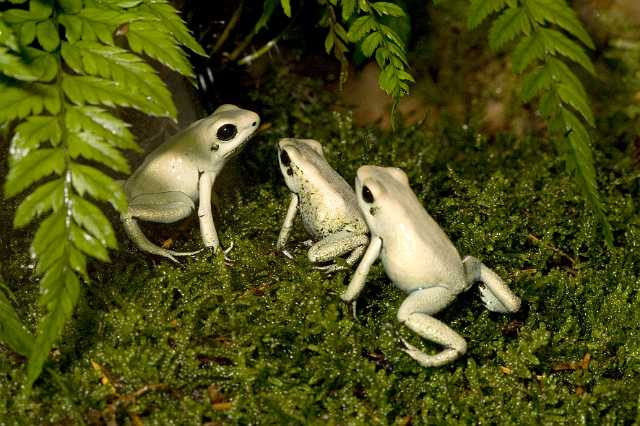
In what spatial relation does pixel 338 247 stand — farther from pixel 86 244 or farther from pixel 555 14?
pixel 555 14

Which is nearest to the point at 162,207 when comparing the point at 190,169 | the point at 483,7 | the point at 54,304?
the point at 190,169

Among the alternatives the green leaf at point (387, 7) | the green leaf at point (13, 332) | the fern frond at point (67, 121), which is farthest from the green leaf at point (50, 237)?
the green leaf at point (387, 7)

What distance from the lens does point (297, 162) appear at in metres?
2.23

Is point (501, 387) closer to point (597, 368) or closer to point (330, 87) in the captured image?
point (597, 368)

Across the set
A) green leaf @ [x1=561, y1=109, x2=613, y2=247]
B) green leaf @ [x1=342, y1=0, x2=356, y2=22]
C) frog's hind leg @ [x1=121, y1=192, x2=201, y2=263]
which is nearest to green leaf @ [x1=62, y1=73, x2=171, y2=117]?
frog's hind leg @ [x1=121, y1=192, x2=201, y2=263]

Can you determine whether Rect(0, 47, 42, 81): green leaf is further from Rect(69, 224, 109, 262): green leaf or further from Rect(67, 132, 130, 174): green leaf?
Rect(69, 224, 109, 262): green leaf

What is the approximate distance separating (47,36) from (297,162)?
0.80 metres

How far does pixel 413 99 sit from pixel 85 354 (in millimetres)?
2183

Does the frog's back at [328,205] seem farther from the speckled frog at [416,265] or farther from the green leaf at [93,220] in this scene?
the green leaf at [93,220]

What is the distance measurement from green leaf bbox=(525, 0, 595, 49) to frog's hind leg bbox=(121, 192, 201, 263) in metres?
1.17

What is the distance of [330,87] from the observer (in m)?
3.60

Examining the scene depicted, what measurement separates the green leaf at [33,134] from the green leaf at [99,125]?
35mm

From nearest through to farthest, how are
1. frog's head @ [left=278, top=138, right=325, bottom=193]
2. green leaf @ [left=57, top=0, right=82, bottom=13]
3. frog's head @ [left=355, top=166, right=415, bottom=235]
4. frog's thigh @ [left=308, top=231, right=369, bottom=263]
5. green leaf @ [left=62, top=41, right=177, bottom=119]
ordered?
1. green leaf @ [left=62, top=41, right=177, bottom=119]
2. green leaf @ [left=57, top=0, right=82, bottom=13]
3. frog's head @ [left=355, top=166, right=415, bottom=235]
4. frog's thigh @ [left=308, top=231, right=369, bottom=263]
5. frog's head @ [left=278, top=138, right=325, bottom=193]

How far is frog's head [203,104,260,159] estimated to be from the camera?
228 centimetres
